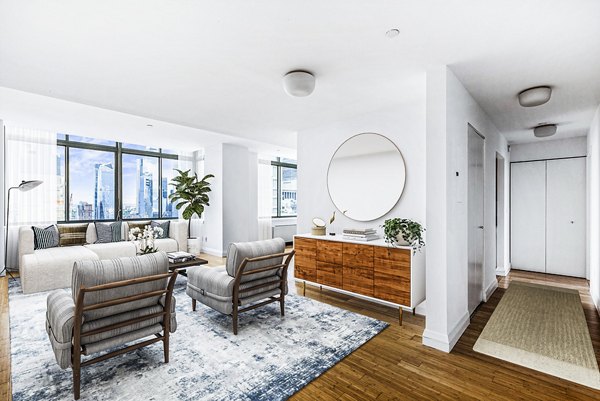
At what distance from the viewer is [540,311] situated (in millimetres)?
3506

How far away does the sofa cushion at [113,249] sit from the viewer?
5.00 metres

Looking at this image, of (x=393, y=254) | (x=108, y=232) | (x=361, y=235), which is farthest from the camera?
(x=108, y=232)

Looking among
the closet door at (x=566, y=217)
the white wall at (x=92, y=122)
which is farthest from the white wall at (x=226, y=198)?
the closet door at (x=566, y=217)

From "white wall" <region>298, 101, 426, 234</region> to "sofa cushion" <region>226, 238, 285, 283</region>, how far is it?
4.99ft

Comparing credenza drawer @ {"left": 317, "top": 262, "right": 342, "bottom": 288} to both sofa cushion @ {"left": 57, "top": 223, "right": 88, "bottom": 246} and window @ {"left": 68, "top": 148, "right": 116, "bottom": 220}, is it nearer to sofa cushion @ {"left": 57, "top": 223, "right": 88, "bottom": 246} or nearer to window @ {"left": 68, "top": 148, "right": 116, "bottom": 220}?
sofa cushion @ {"left": 57, "top": 223, "right": 88, "bottom": 246}

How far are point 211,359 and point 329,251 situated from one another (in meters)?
1.82

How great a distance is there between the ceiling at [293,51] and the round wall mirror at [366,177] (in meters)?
0.55

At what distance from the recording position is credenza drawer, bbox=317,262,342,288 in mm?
3574

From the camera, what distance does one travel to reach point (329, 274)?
12.1ft

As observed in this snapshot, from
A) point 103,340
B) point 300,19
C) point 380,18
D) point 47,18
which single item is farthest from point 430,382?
point 47,18

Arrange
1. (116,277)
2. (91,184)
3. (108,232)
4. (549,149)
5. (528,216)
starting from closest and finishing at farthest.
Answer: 1. (116,277)
2. (549,149)
3. (528,216)
4. (108,232)
5. (91,184)

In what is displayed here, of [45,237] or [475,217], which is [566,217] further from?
[45,237]

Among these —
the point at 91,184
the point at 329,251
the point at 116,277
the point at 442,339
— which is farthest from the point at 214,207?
the point at 442,339

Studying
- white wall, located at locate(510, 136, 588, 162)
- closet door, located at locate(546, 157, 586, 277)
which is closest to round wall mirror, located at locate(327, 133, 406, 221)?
white wall, located at locate(510, 136, 588, 162)
